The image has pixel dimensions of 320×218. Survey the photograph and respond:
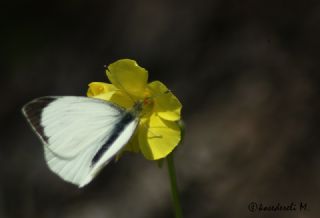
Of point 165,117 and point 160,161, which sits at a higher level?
point 165,117

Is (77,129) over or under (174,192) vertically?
over

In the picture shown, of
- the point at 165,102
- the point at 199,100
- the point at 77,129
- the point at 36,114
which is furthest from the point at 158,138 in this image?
the point at 199,100

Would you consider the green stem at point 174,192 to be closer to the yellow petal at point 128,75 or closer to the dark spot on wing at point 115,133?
the dark spot on wing at point 115,133

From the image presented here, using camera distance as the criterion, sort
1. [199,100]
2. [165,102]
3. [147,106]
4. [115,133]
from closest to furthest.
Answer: [115,133], [165,102], [147,106], [199,100]

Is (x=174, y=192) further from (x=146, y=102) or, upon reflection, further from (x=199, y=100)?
(x=199, y=100)

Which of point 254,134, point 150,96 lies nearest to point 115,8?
point 254,134

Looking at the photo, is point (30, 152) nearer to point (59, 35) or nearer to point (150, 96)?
point (59, 35)
